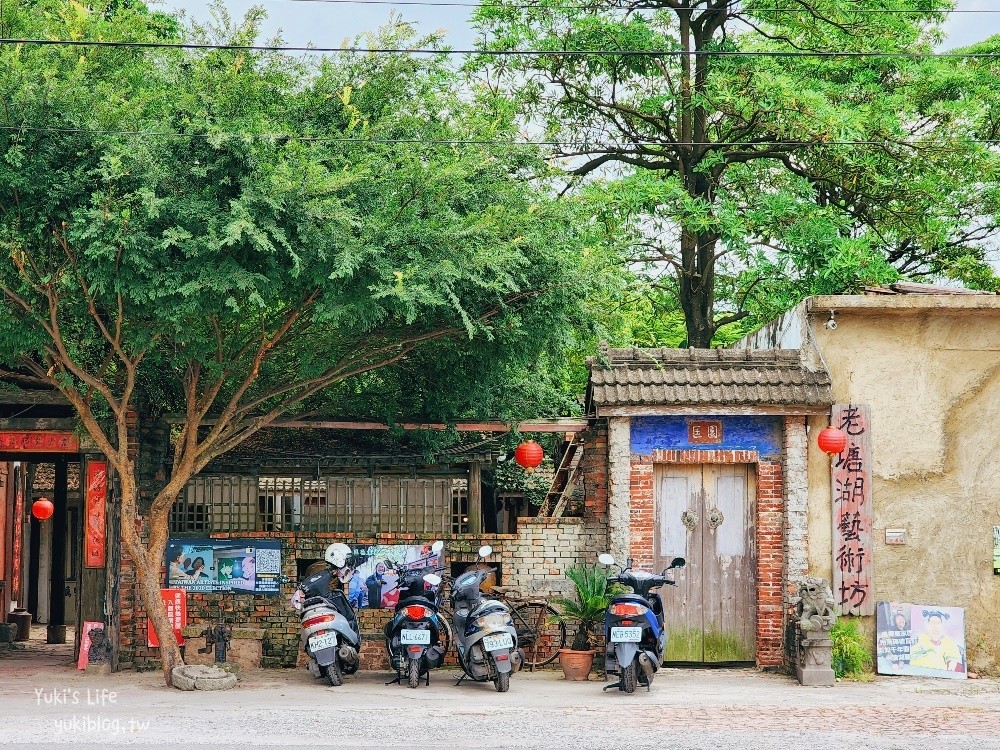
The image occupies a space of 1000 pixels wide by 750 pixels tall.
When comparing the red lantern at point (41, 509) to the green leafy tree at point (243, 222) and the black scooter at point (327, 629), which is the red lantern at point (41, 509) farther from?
the black scooter at point (327, 629)

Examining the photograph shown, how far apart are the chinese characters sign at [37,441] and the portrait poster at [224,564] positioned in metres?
1.81

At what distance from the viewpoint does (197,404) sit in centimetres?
1177

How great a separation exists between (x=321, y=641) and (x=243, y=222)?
423 centimetres

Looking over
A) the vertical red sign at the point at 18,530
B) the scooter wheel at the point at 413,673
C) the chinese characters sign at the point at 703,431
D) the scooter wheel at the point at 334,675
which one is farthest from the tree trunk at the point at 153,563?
the vertical red sign at the point at 18,530

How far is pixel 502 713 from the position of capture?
10.0 m

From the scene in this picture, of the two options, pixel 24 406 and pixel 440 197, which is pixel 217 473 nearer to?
pixel 24 406

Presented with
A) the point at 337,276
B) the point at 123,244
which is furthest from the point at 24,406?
the point at 337,276

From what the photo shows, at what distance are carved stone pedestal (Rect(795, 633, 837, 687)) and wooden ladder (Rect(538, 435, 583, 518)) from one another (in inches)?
120

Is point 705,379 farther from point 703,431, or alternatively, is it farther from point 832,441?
point 832,441

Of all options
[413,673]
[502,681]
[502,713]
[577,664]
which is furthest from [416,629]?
[577,664]

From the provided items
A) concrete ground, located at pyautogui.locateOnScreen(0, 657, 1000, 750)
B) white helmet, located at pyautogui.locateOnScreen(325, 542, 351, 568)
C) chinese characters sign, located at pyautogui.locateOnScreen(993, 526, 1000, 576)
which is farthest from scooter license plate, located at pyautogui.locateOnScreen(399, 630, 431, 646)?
chinese characters sign, located at pyautogui.locateOnScreen(993, 526, 1000, 576)

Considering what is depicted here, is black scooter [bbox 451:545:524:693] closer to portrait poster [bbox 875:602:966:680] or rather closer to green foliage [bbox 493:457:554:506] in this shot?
green foliage [bbox 493:457:554:506]

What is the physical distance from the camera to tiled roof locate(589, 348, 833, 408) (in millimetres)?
12477

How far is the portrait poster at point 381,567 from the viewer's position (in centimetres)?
1276
